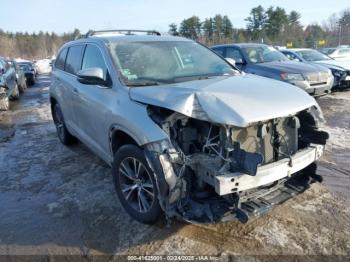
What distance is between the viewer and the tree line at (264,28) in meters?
54.7

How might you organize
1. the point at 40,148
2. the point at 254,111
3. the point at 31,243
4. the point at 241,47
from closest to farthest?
the point at 254,111, the point at 31,243, the point at 40,148, the point at 241,47

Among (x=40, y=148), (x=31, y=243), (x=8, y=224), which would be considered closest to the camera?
(x=31, y=243)


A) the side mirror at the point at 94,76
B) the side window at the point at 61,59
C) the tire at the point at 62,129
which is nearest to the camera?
the side mirror at the point at 94,76

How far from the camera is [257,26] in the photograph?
60.9 metres

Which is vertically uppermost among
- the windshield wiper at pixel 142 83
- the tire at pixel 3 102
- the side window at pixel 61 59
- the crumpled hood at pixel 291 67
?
the side window at pixel 61 59

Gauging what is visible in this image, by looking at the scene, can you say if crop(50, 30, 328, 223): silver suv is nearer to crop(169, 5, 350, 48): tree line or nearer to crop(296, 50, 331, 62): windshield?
crop(296, 50, 331, 62): windshield

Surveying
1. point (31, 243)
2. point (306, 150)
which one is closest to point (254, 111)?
point (306, 150)

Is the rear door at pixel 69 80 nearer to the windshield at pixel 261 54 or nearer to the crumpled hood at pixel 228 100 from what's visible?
the crumpled hood at pixel 228 100

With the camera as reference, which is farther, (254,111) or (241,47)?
(241,47)

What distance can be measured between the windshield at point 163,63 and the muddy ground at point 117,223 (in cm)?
154

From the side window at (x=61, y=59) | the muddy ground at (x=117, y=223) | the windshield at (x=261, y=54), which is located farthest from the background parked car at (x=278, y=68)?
the side window at (x=61, y=59)

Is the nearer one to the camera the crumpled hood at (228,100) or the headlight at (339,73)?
the crumpled hood at (228,100)

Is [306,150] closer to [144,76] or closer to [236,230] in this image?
[236,230]

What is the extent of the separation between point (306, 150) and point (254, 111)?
885 mm
